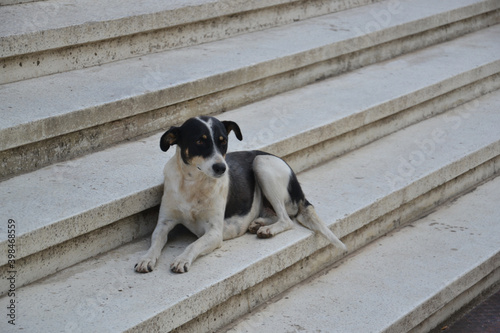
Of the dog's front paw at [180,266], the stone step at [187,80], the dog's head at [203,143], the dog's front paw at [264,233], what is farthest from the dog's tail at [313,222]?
the stone step at [187,80]

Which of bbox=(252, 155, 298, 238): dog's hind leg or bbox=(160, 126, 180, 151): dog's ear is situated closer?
bbox=(160, 126, 180, 151): dog's ear

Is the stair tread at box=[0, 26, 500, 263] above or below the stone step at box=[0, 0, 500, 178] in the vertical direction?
below

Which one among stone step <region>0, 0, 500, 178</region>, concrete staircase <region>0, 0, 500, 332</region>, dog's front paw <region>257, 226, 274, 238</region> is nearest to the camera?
concrete staircase <region>0, 0, 500, 332</region>

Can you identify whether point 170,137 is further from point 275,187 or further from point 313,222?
point 313,222

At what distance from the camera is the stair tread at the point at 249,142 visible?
12.7ft

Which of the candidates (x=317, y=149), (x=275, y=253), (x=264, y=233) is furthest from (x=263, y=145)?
(x=275, y=253)

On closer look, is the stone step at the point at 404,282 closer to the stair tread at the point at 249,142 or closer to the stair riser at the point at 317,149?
the stair riser at the point at 317,149

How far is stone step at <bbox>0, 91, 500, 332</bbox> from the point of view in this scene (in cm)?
349

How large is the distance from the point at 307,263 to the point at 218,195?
79cm

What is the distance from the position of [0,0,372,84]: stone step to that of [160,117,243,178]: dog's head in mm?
1545

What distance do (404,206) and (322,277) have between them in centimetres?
111

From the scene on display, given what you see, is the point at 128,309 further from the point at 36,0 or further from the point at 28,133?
the point at 36,0

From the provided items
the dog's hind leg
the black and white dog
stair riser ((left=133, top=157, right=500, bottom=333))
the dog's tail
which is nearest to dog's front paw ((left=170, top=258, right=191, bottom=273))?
the black and white dog

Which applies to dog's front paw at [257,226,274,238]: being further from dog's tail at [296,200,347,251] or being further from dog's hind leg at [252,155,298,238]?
dog's tail at [296,200,347,251]
